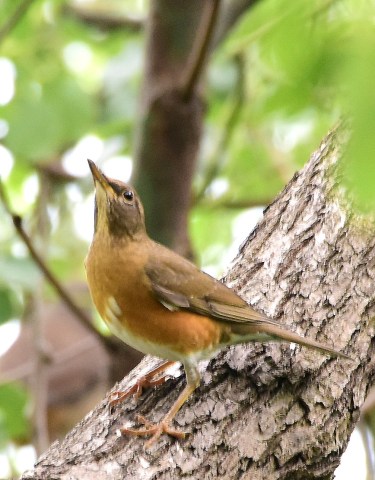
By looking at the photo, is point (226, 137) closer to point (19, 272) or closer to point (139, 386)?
point (19, 272)

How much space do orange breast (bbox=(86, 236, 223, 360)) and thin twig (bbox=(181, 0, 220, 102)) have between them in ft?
4.45

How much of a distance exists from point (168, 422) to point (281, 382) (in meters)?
0.55

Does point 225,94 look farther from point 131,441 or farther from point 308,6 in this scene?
point 308,6

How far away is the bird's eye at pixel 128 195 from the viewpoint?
14.1 ft

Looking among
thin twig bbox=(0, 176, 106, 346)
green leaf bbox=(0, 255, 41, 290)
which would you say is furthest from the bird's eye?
green leaf bbox=(0, 255, 41, 290)

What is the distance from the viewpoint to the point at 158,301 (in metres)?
3.87

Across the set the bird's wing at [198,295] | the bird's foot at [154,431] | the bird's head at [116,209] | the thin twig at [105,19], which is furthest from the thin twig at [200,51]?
Result: the thin twig at [105,19]

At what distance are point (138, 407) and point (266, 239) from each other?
1.10m

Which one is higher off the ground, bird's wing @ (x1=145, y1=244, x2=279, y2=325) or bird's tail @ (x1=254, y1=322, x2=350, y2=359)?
bird's wing @ (x1=145, y1=244, x2=279, y2=325)

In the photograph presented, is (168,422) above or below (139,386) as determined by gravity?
below

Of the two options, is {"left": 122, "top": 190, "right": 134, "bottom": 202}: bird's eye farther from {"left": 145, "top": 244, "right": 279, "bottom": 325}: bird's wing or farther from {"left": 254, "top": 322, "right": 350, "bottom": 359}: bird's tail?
{"left": 254, "top": 322, "right": 350, "bottom": 359}: bird's tail

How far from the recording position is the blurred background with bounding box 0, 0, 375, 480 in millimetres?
4934

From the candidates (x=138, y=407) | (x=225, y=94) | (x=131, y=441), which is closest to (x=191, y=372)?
(x=138, y=407)

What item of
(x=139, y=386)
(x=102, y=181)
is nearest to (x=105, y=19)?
(x=102, y=181)
